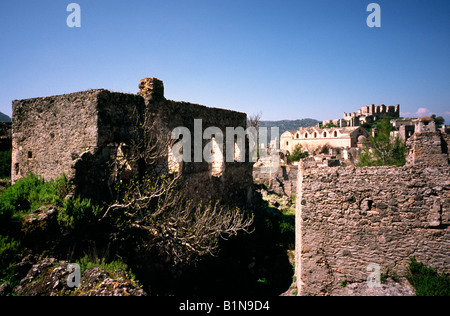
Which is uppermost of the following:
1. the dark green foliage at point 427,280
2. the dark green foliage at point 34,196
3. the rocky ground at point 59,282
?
the dark green foliage at point 34,196

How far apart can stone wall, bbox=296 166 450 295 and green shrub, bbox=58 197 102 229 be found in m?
5.66

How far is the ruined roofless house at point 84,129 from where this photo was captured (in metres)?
7.84

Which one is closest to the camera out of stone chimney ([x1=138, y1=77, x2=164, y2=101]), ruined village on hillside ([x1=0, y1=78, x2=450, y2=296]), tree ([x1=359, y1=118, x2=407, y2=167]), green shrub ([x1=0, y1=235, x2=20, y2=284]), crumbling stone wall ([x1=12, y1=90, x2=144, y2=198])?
green shrub ([x1=0, y1=235, x2=20, y2=284])

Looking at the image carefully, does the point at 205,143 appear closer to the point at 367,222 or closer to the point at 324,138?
the point at 367,222

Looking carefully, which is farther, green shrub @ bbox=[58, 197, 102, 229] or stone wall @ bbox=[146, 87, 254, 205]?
stone wall @ bbox=[146, 87, 254, 205]

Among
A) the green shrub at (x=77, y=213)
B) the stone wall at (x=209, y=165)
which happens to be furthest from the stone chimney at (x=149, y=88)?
the green shrub at (x=77, y=213)

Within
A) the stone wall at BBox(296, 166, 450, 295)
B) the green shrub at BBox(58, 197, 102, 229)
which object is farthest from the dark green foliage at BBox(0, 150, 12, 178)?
the stone wall at BBox(296, 166, 450, 295)

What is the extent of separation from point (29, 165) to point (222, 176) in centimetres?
785

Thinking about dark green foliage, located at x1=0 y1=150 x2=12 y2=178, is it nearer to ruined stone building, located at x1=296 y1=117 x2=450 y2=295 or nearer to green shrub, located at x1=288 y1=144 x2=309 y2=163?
ruined stone building, located at x1=296 y1=117 x2=450 y2=295

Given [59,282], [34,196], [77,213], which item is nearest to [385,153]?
[77,213]

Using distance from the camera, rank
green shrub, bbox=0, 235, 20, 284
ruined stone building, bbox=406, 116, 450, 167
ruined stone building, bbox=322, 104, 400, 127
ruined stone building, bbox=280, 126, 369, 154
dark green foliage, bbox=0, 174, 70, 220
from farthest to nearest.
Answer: ruined stone building, bbox=322, 104, 400, 127
ruined stone building, bbox=280, 126, 369, 154
dark green foliage, bbox=0, 174, 70, 220
ruined stone building, bbox=406, 116, 450, 167
green shrub, bbox=0, 235, 20, 284

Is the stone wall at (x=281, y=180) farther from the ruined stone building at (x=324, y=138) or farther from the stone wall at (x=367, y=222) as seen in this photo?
the ruined stone building at (x=324, y=138)

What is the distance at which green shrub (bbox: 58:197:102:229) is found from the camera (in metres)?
6.46

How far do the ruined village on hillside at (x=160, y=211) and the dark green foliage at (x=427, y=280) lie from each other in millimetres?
133
